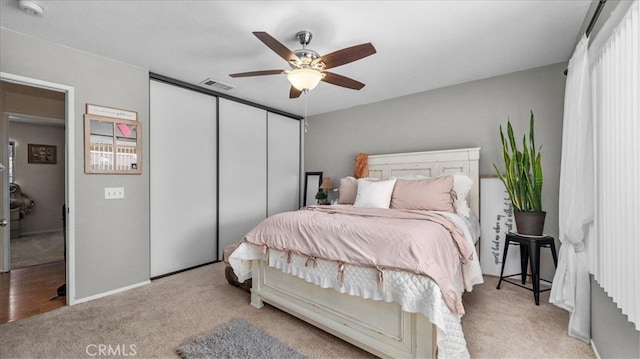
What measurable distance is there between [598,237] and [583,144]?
67cm

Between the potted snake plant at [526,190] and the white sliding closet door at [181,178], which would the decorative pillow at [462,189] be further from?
the white sliding closet door at [181,178]

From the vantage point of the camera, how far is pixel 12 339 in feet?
6.40

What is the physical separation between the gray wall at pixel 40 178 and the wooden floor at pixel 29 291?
2808mm

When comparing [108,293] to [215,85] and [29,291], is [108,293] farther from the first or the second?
[215,85]

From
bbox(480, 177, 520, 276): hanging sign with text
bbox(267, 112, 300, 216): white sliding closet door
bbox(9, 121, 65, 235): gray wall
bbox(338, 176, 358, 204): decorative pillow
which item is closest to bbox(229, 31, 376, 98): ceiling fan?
bbox(338, 176, 358, 204): decorative pillow

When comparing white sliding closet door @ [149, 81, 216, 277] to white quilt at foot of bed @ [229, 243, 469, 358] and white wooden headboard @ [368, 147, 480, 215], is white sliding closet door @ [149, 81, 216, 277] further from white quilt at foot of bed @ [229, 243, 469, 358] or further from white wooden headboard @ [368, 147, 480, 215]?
white wooden headboard @ [368, 147, 480, 215]

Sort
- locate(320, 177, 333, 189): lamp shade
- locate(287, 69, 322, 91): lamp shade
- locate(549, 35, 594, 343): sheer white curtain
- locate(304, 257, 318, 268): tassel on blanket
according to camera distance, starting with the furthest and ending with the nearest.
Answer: locate(320, 177, 333, 189): lamp shade → locate(287, 69, 322, 91): lamp shade → locate(304, 257, 318, 268): tassel on blanket → locate(549, 35, 594, 343): sheer white curtain

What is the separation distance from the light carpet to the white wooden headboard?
497 centimetres

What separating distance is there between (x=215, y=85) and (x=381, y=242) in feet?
9.92

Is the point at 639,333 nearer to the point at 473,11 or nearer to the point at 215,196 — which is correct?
the point at 473,11

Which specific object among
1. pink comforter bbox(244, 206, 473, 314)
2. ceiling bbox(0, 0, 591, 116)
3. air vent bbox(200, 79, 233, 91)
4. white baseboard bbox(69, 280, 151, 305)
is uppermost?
ceiling bbox(0, 0, 591, 116)

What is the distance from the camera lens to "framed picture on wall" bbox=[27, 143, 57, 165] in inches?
215

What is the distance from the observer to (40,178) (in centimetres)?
561

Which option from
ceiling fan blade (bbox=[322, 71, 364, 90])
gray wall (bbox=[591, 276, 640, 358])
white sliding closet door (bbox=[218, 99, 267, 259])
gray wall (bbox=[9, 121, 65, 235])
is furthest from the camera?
gray wall (bbox=[9, 121, 65, 235])
